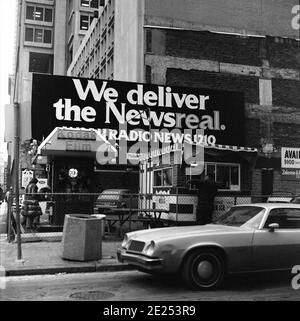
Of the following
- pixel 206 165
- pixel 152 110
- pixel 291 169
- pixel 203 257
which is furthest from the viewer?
pixel 291 169

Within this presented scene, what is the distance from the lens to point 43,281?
8.34 meters

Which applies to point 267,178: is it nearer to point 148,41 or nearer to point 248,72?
point 248,72

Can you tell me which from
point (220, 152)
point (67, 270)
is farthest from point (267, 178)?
point (67, 270)

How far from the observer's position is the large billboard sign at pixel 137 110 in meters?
24.0

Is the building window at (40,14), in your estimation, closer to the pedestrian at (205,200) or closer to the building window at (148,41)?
the building window at (148,41)

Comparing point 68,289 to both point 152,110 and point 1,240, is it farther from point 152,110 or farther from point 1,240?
point 152,110

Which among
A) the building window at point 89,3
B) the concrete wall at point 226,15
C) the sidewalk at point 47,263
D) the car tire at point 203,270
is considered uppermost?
the building window at point 89,3

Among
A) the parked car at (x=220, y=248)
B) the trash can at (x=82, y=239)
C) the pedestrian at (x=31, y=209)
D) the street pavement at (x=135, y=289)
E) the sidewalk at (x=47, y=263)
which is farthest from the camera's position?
the pedestrian at (x=31, y=209)

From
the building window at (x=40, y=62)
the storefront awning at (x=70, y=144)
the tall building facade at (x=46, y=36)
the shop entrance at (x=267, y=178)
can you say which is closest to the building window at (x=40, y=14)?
the tall building facade at (x=46, y=36)

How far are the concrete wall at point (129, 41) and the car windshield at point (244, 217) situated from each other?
18283 mm

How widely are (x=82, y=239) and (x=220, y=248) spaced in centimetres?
352

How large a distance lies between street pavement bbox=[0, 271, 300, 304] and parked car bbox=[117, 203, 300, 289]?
311 millimetres

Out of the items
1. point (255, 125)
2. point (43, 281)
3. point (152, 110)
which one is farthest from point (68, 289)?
point (255, 125)

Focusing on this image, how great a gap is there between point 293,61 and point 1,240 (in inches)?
846
